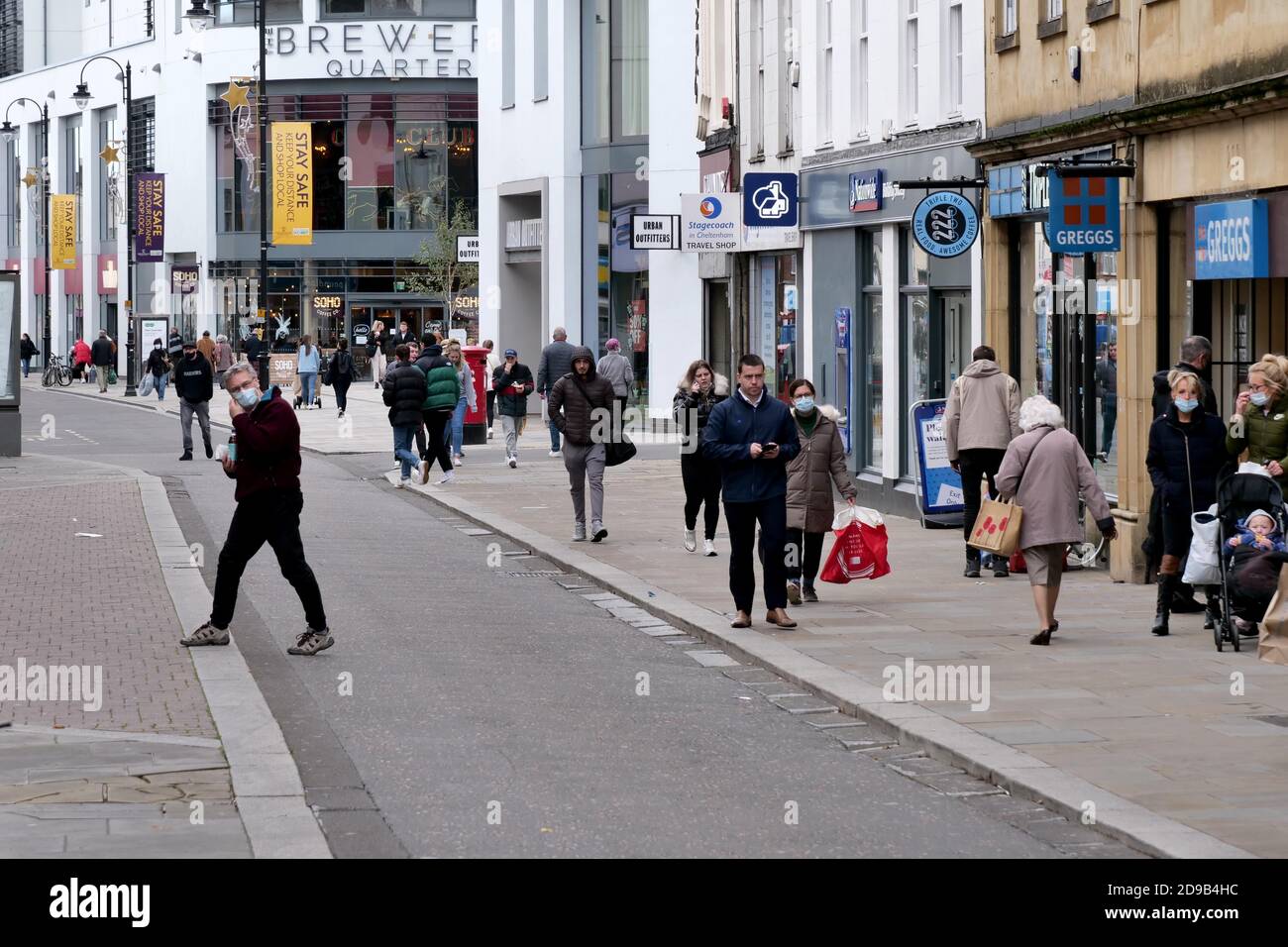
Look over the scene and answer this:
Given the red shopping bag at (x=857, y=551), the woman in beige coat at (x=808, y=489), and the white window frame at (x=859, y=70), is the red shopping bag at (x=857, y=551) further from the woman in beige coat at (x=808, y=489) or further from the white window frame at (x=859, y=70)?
the white window frame at (x=859, y=70)

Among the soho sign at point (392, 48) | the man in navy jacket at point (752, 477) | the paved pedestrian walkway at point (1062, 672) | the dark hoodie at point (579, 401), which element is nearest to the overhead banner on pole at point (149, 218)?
the soho sign at point (392, 48)

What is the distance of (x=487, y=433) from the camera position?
37.6 m

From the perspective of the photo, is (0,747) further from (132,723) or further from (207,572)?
(207,572)

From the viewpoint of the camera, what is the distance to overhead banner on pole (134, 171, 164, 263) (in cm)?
6775

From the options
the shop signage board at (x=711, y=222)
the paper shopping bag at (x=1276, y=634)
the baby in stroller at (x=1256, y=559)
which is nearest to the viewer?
the paper shopping bag at (x=1276, y=634)

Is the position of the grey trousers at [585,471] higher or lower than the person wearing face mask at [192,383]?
lower

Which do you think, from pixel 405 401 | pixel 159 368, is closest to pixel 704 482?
pixel 405 401

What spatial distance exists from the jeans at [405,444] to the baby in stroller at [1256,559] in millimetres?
15356

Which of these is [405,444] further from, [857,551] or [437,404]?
[857,551]

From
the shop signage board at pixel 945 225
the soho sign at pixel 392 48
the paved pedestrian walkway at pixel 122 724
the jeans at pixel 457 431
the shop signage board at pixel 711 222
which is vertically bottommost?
the paved pedestrian walkway at pixel 122 724

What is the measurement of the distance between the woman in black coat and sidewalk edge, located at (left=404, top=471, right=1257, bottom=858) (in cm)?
266

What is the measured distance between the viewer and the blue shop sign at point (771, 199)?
26.3m

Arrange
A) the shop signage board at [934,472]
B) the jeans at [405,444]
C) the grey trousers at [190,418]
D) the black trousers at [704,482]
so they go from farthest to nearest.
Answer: the grey trousers at [190,418] → the jeans at [405,444] → the shop signage board at [934,472] → the black trousers at [704,482]

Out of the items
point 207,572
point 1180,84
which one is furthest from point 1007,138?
point 207,572
